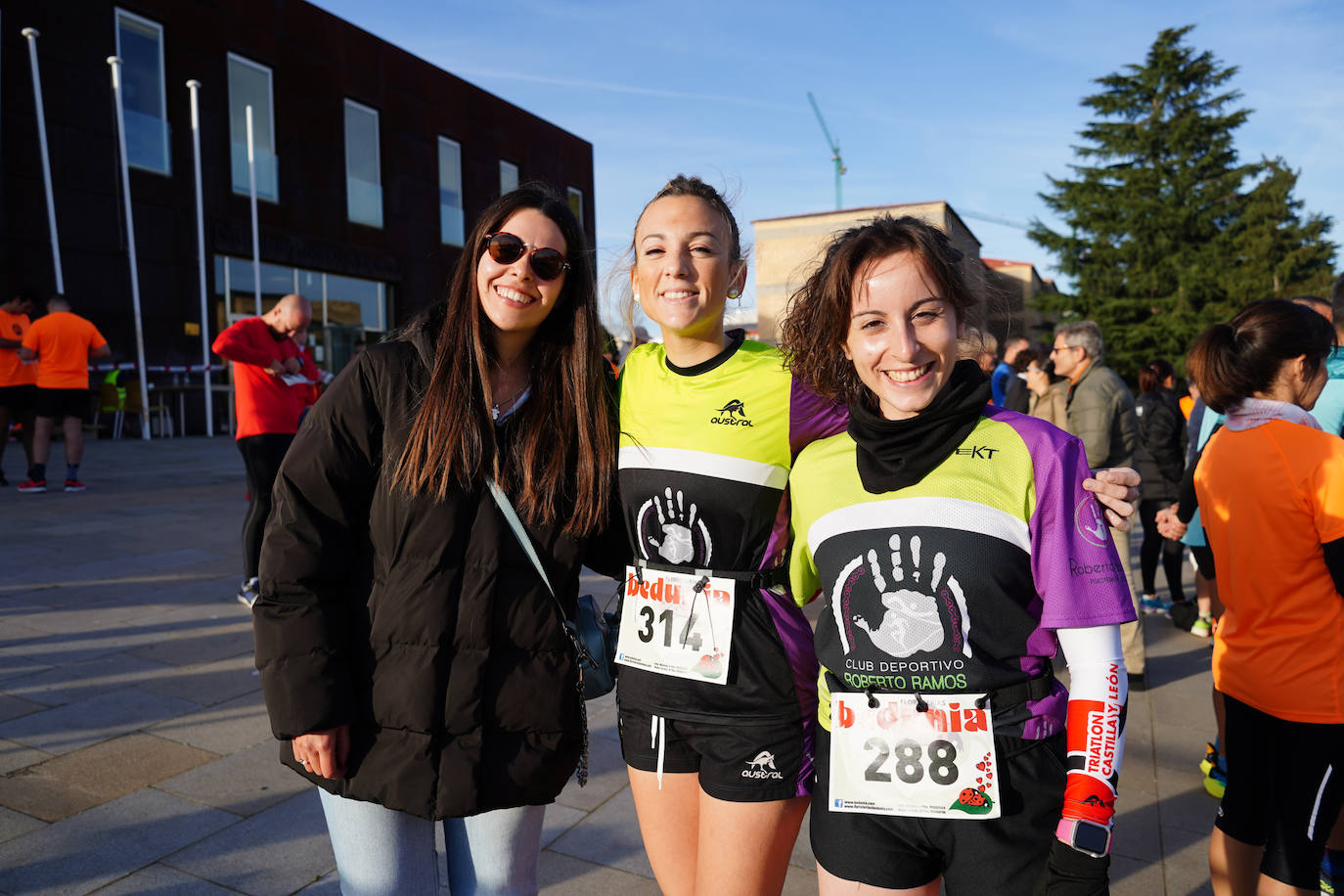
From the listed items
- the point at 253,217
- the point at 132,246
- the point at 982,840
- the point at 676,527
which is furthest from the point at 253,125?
the point at 982,840

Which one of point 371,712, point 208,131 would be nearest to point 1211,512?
point 371,712

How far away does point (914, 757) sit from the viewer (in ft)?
5.20

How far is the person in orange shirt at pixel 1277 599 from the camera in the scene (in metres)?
2.27

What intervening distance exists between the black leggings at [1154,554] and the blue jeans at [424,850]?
6082mm

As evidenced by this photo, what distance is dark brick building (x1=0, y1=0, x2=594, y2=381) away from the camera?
15.2m

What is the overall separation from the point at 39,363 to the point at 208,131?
9.53 meters

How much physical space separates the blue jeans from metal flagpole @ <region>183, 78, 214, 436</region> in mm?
17883

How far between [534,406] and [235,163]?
63.0 ft

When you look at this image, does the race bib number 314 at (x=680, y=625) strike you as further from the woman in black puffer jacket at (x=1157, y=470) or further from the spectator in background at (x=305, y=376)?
the woman in black puffer jacket at (x=1157, y=470)

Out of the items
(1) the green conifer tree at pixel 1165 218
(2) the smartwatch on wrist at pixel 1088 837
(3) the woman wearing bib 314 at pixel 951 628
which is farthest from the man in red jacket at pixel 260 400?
(1) the green conifer tree at pixel 1165 218

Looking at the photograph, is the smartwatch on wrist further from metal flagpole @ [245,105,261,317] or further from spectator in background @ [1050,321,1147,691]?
metal flagpole @ [245,105,261,317]

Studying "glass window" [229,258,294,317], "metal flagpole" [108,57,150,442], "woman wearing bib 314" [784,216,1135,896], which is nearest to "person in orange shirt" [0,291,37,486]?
"metal flagpole" [108,57,150,442]

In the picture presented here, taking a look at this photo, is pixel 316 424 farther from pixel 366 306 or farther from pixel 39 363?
pixel 366 306

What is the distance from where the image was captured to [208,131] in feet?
57.8
